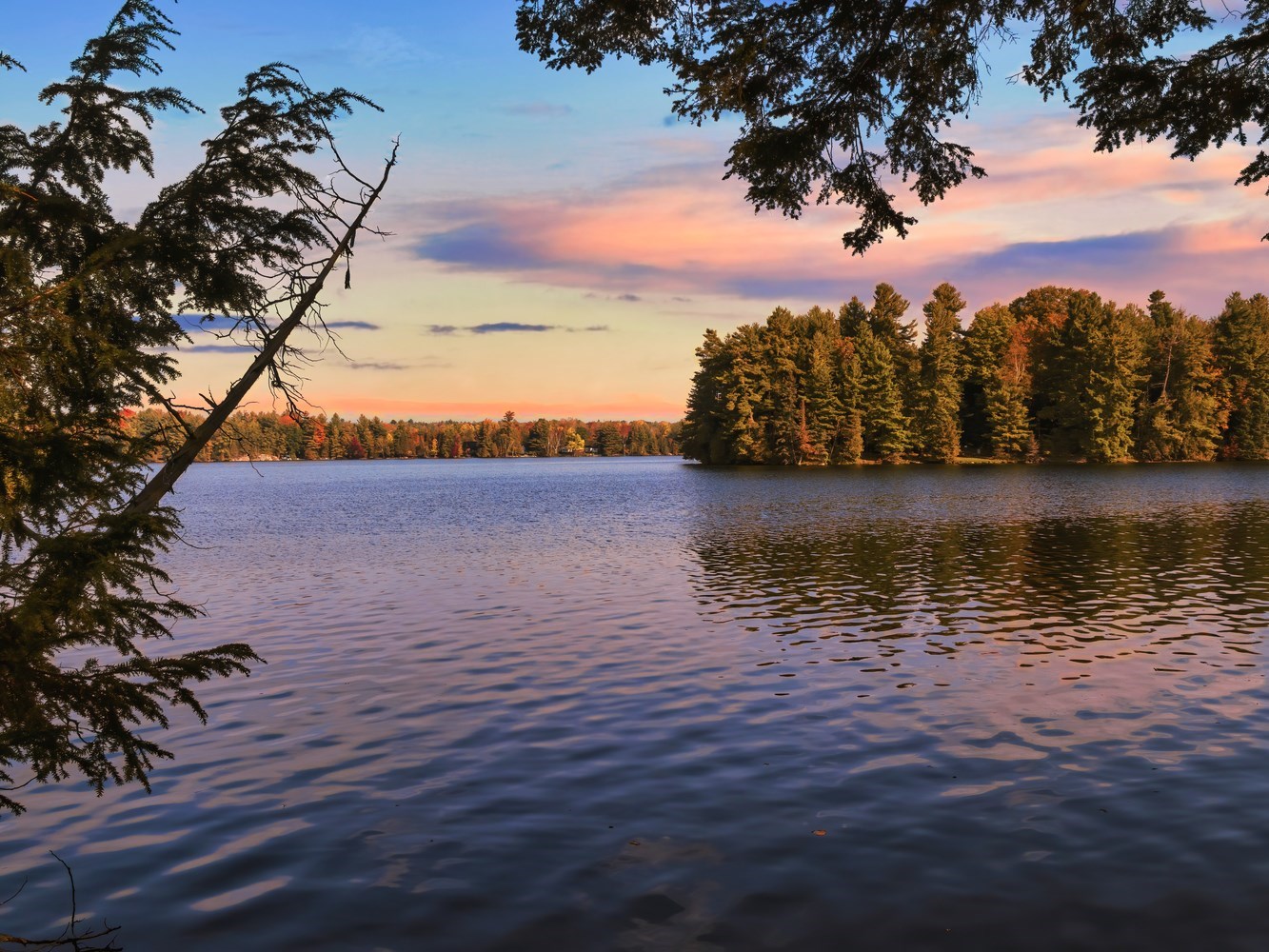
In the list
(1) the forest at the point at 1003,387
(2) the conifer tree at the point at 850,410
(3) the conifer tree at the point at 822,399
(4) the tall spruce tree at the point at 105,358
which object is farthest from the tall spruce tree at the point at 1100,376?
(4) the tall spruce tree at the point at 105,358

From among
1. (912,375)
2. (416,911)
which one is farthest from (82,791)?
(912,375)

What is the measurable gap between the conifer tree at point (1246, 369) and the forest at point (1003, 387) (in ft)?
0.45

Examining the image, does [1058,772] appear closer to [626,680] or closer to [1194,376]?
[626,680]

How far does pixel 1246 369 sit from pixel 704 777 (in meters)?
118

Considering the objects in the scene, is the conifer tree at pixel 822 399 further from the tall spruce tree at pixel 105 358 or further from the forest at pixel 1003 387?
the tall spruce tree at pixel 105 358

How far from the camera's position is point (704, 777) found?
33.1 feet

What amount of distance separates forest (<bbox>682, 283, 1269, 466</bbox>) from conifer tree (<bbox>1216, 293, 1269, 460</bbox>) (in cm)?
14

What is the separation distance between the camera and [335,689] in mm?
14500

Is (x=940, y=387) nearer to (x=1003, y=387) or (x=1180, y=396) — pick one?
(x=1003, y=387)

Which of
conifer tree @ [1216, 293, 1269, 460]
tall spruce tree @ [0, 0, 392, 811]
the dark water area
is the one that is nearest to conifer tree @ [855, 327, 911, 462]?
conifer tree @ [1216, 293, 1269, 460]

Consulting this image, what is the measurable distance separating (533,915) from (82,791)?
21.0ft

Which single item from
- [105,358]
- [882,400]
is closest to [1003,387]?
[882,400]

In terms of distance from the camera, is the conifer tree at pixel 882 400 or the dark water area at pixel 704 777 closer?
the dark water area at pixel 704 777

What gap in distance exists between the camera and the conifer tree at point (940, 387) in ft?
344
